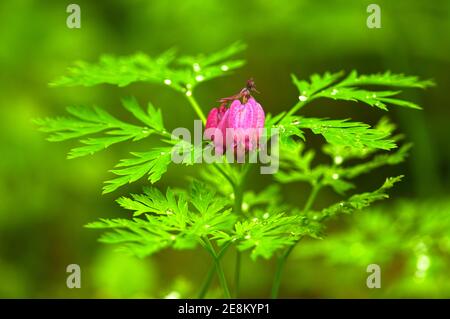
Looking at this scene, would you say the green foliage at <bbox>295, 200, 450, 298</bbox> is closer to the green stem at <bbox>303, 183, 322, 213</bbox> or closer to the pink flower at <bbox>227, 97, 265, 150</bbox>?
the green stem at <bbox>303, 183, 322, 213</bbox>

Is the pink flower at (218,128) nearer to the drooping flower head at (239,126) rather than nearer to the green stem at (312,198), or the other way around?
the drooping flower head at (239,126)

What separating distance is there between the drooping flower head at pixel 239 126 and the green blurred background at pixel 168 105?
151 cm

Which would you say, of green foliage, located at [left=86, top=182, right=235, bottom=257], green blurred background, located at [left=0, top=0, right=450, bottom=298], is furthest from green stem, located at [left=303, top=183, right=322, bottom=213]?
green blurred background, located at [left=0, top=0, right=450, bottom=298]

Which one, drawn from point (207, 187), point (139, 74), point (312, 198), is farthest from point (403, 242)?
point (139, 74)

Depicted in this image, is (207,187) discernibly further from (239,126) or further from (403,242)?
(403,242)

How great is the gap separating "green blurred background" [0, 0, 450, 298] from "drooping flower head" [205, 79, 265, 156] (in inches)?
59.4

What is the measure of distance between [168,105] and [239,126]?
2.50 m

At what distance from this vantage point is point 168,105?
12.5 ft

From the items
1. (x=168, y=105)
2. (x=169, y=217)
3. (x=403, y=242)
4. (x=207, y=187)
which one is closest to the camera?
(x=169, y=217)

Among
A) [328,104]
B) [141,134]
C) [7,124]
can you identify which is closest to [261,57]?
[328,104]

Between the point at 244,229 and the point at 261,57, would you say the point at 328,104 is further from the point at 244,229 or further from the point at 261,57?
the point at 244,229

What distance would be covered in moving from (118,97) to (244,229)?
2699mm
